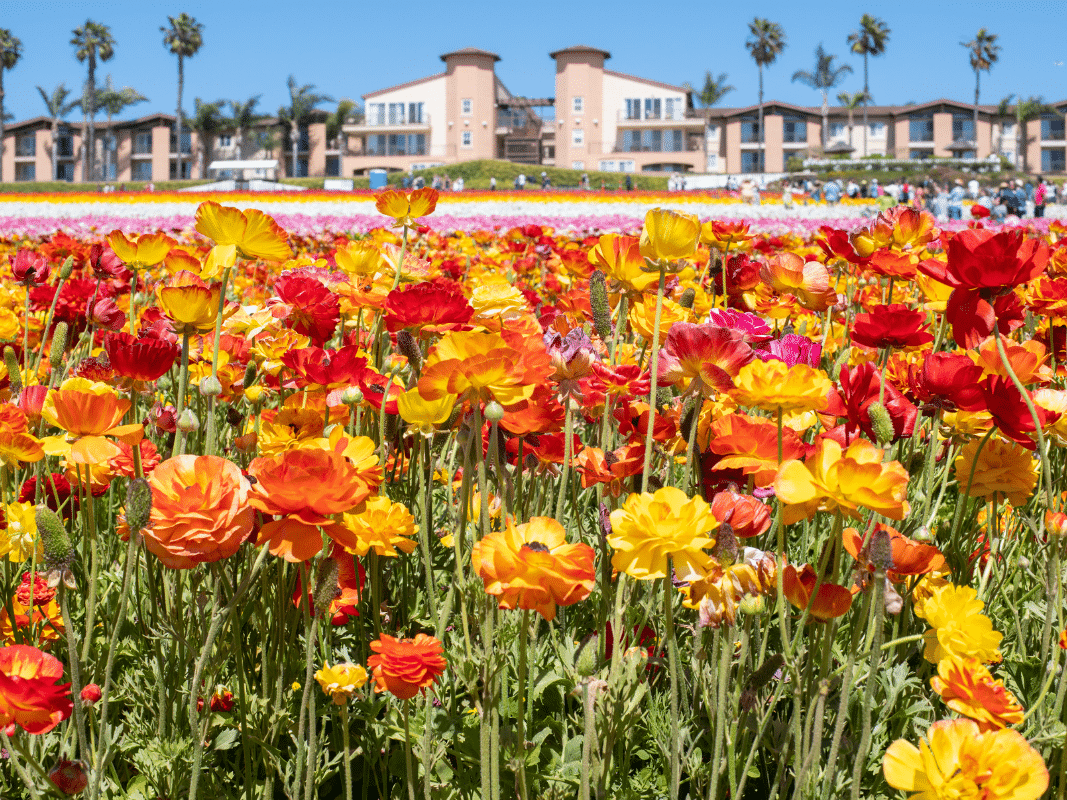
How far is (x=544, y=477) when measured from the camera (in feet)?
5.18

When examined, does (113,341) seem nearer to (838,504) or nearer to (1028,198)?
(838,504)

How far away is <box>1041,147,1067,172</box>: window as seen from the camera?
63625 millimetres

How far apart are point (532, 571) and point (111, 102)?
72.9 m

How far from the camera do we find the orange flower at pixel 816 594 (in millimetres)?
979

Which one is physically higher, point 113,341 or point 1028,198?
point 1028,198

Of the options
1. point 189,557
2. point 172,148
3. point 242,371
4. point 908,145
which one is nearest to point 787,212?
point 242,371

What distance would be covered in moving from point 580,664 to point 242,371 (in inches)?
43.1

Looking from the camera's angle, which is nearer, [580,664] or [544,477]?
[580,664]

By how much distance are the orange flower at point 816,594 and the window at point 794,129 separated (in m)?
65.4

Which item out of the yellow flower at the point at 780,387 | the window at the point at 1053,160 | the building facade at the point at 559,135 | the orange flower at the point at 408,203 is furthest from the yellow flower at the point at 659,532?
the window at the point at 1053,160

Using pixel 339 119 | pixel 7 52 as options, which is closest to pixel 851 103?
pixel 339 119

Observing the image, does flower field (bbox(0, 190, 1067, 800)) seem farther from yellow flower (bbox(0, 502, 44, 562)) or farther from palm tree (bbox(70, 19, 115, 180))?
palm tree (bbox(70, 19, 115, 180))

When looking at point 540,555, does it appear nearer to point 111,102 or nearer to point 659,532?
point 659,532

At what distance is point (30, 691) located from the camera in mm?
791
